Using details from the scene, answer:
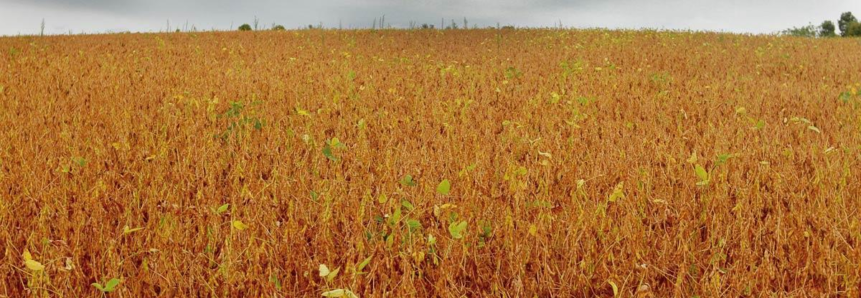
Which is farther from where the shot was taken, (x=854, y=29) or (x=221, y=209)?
(x=854, y=29)

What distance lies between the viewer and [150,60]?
9.38m

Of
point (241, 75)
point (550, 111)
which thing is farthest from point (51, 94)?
point (550, 111)

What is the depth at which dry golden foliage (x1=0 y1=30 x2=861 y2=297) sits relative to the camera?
2039mm

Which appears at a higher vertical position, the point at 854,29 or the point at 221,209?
the point at 854,29

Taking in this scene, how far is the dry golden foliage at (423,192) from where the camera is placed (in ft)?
6.69

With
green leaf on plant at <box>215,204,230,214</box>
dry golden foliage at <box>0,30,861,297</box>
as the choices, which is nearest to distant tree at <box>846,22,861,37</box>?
dry golden foliage at <box>0,30,861,297</box>

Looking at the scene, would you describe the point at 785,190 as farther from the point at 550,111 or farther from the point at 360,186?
the point at 550,111

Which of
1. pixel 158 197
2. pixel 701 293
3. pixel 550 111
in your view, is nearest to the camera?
pixel 701 293

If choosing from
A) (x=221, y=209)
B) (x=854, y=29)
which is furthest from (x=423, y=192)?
(x=854, y=29)

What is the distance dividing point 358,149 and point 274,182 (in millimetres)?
873

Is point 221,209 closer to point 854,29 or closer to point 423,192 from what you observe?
point 423,192

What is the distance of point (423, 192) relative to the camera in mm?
2855

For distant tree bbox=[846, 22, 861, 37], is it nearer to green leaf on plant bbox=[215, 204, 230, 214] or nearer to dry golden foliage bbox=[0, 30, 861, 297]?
dry golden foliage bbox=[0, 30, 861, 297]

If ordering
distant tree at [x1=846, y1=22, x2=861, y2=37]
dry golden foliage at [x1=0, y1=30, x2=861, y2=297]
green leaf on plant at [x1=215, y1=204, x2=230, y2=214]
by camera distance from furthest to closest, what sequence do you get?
distant tree at [x1=846, y1=22, x2=861, y2=37] → green leaf on plant at [x1=215, y1=204, x2=230, y2=214] → dry golden foliage at [x1=0, y1=30, x2=861, y2=297]
